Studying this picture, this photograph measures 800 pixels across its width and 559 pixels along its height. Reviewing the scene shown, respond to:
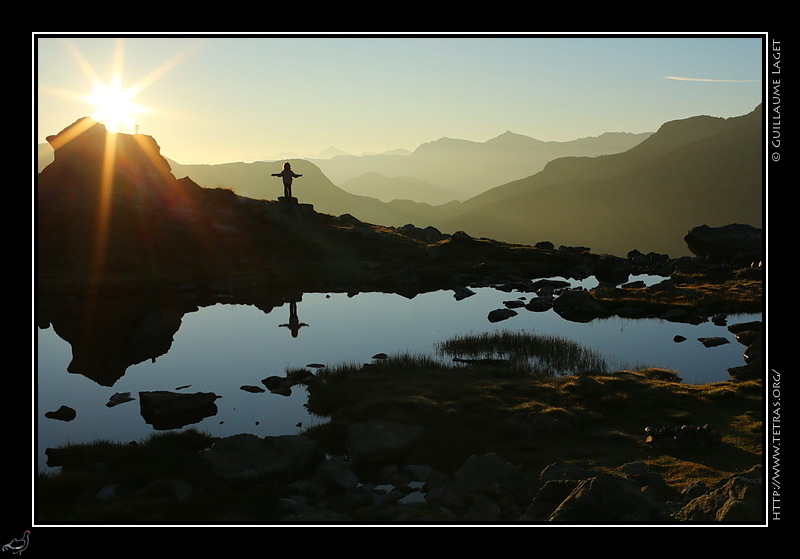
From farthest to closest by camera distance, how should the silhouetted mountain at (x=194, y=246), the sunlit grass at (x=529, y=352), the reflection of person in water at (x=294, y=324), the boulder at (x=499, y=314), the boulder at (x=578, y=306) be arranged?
the silhouetted mountain at (x=194, y=246) → the boulder at (x=578, y=306) → the boulder at (x=499, y=314) → the reflection of person in water at (x=294, y=324) → the sunlit grass at (x=529, y=352)

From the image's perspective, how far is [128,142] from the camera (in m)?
75.5

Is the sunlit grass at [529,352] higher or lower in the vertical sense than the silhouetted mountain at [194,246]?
lower

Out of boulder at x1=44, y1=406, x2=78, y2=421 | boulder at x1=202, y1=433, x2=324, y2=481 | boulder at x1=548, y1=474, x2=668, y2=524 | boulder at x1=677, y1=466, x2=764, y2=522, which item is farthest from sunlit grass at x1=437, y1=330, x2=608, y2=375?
boulder at x1=44, y1=406, x2=78, y2=421

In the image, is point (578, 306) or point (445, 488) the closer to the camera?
point (445, 488)

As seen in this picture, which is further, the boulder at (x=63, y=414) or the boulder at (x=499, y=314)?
the boulder at (x=499, y=314)

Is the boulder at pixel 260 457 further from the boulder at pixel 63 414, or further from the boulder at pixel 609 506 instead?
the boulder at pixel 63 414

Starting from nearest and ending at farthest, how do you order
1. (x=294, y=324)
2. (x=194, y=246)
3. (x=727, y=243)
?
(x=294, y=324) → (x=194, y=246) → (x=727, y=243)

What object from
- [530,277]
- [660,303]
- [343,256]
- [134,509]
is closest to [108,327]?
[134,509]

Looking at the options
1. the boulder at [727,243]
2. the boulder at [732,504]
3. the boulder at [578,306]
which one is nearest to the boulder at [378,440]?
the boulder at [732,504]

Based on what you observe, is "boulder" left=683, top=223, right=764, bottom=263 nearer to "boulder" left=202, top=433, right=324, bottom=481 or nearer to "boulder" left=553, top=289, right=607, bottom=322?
"boulder" left=553, top=289, right=607, bottom=322

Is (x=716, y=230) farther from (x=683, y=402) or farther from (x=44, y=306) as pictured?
(x=44, y=306)

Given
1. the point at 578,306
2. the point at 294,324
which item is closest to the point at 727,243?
the point at 578,306

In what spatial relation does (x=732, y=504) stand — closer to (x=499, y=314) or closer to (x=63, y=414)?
(x=63, y=414)

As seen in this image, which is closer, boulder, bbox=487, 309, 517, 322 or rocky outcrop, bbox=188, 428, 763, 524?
rocky outcrop, bbox=188, 428, 763, 524
